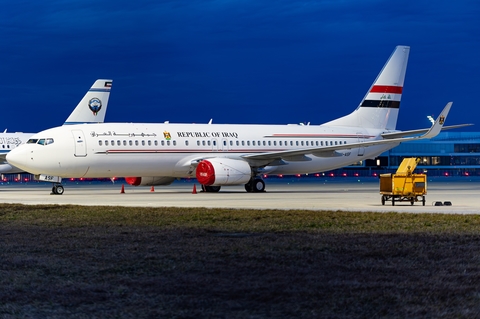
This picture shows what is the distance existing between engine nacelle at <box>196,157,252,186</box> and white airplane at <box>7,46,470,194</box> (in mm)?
45

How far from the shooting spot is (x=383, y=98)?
45.9 m

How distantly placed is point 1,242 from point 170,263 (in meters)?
4.57

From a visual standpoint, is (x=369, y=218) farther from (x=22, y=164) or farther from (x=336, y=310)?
(x=22, y=164)

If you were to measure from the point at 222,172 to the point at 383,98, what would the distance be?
13.6m

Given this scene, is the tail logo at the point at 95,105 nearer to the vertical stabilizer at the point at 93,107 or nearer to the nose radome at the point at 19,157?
the vertical stabilizer at the point at 93,107

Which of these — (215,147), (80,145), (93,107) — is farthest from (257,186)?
(93,107)

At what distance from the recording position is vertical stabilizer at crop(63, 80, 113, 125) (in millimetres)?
60844

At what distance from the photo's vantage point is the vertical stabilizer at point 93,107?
2395 inches

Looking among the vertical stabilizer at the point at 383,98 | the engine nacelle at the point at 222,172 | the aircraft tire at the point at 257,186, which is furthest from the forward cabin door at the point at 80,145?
the vertical stabilizer at the point at 383,98

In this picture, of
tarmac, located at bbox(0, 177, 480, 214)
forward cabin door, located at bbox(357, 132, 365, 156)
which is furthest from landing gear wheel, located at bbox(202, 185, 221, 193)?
forward cabin door, located at bbox(357, 132, 365, 156)

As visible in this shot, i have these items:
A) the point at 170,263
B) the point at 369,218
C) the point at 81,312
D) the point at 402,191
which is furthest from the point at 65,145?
the point at 81,312

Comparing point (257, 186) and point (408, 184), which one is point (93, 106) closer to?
point (257, 186)

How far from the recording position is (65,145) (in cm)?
3578

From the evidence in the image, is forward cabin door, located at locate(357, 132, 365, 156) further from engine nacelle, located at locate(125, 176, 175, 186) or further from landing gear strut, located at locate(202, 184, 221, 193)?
engine nacelle, located at locate(125, 176, 175, 186)
